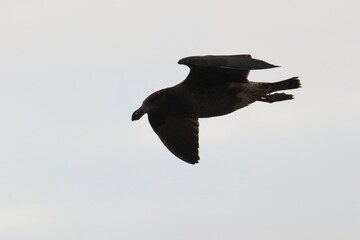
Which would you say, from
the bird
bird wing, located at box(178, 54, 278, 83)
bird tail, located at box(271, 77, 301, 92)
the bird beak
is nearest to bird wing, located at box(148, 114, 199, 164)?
the bird beak

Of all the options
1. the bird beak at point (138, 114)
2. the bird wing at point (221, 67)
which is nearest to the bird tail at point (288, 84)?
the bird wing at point (221, 67)

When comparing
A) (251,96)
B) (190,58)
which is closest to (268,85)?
(251,96)

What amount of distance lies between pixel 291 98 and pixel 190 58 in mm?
3080

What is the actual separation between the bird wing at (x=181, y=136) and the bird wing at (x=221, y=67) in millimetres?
2611

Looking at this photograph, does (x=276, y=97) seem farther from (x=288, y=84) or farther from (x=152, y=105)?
(x=152, y=105)

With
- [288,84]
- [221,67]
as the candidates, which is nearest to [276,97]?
[288,84]

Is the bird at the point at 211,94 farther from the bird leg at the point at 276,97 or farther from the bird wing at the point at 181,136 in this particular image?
the bird wing at the point at 181,136

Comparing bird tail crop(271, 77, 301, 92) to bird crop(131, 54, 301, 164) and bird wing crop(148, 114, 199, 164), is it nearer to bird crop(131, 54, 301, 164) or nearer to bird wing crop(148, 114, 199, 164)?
bird crop(131, 54, 301, 164)

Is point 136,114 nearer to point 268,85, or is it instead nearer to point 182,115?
point 182,115

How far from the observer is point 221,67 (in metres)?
26.8

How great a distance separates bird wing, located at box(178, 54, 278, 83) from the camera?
26688 mm

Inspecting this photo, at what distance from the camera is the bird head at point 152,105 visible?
29297mm

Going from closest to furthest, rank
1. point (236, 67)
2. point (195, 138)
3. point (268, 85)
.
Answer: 1. point (236, 67)
2. point (268, 85)
3. point (195, 138)

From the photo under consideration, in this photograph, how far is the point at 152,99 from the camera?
29.5m
